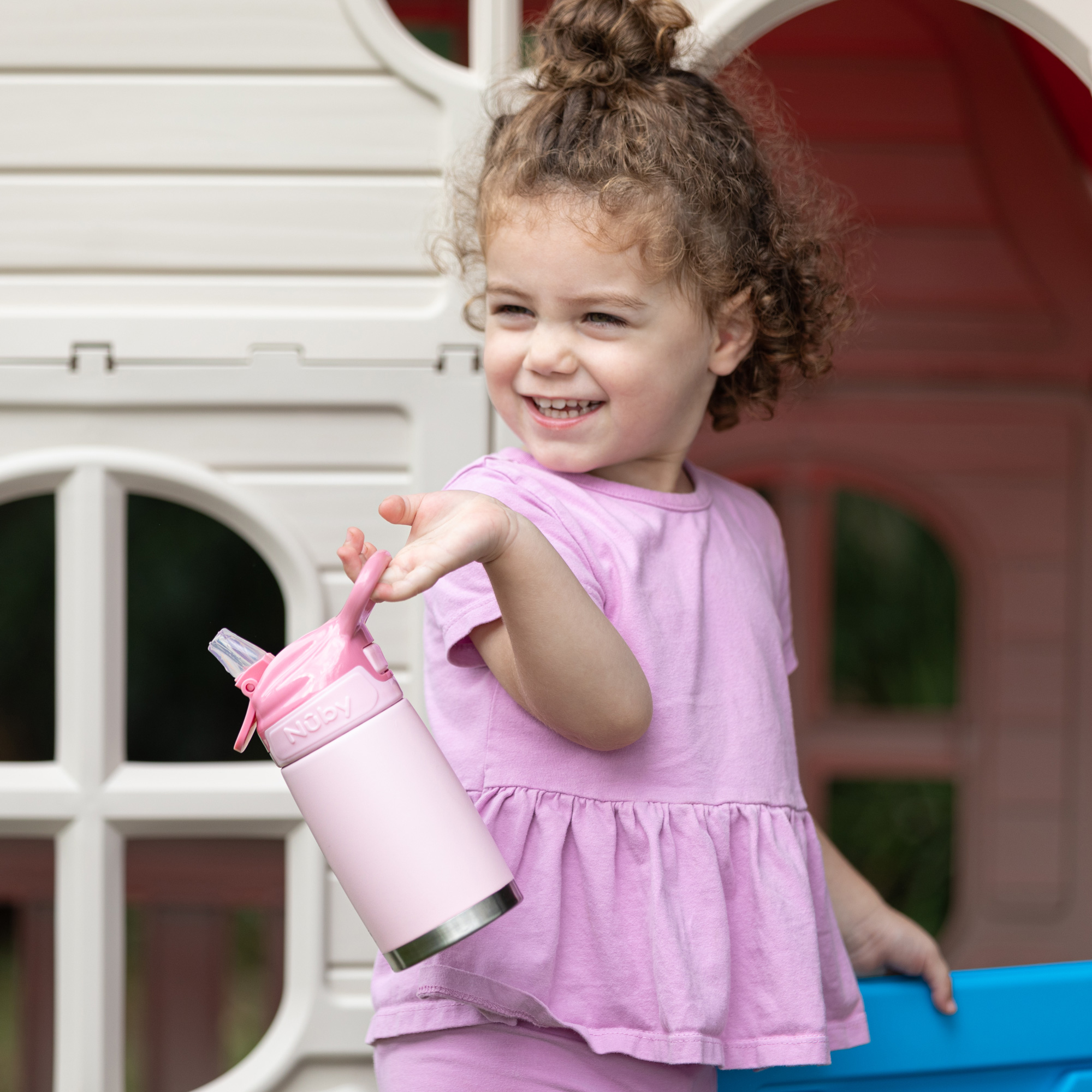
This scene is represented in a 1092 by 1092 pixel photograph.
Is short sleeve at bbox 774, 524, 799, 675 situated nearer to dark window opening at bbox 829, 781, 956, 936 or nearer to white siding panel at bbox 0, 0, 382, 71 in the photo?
white siding panel at bbox 0, 0, 382, 71

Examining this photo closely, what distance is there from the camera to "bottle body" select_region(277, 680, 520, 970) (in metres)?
0.72

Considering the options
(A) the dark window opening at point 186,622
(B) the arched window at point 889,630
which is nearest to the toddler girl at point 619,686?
(A) the dark window opening at point 186,622

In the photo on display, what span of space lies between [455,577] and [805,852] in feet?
1.15

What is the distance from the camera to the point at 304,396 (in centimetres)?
113

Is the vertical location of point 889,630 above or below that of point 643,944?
above

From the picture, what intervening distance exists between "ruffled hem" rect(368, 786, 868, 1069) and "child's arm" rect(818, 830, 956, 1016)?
0.63ft

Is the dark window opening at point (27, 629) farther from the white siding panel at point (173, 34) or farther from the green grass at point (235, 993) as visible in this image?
the white siding panel at point (173, 34)

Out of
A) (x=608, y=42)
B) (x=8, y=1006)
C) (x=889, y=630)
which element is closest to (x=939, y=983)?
(x=608, y=42)

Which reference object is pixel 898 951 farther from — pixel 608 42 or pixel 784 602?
pixel 608 42

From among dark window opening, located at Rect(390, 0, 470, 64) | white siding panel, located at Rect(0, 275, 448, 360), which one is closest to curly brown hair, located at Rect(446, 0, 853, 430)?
white siding panel, located at Rect(0, 275, 448, 360)

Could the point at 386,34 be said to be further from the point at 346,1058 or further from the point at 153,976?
the point at 153,976

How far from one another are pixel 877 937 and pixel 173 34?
1017 mm

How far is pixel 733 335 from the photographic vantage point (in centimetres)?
96

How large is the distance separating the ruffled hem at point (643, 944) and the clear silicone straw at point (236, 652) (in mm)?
209
